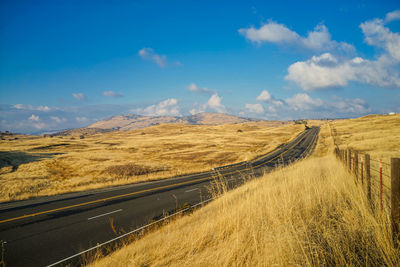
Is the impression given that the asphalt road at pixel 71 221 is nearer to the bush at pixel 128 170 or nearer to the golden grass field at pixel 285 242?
the golden grass field at pixel 285 242

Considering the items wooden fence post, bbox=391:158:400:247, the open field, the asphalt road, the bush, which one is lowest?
the bush

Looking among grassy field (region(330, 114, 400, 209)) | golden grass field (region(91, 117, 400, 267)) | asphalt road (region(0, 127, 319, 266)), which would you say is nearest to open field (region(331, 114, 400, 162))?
grassy field (region(330, 114, 400, 209))

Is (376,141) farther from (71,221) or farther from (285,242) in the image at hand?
(71,221)

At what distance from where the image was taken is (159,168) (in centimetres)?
3266

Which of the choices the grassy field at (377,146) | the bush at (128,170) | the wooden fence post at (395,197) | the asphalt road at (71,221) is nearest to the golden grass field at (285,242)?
the wooden fence post at (395,197)

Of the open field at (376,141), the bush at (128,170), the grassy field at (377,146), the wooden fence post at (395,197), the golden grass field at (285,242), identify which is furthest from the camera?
the bush at (128,170)

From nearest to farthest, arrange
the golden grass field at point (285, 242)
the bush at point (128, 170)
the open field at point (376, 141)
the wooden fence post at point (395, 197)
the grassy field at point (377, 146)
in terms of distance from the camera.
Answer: the golden grass field at point (285, 242) < the wooden fence post at point (395, 197) < the grassy field at point (377, 146) < the open field at point (376, 141) < the bush at point (128, 170)

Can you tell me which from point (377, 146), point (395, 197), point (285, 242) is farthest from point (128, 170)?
point (377, 146)

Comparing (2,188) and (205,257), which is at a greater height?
(205,257)

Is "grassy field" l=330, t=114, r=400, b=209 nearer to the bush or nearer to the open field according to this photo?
the open field

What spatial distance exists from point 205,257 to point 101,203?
1115 centimetres

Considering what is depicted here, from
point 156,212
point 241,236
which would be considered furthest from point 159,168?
point 241,236

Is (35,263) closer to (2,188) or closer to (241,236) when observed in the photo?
(241,236)

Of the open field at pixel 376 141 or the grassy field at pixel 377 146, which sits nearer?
the grassy field at pixel 377 146
